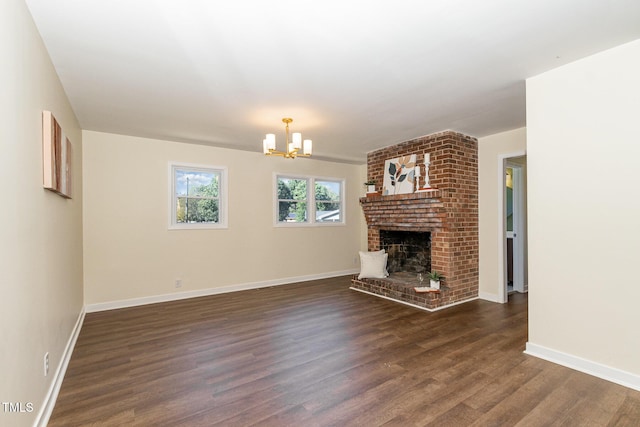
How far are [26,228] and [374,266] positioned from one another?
4235mm

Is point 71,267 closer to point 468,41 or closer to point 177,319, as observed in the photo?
point 177,319

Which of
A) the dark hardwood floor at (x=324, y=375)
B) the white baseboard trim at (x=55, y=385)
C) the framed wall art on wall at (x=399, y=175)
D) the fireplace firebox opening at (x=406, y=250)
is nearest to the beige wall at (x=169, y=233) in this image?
the dark hardwood floor at (x=324, y=375)

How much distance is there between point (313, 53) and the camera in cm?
220

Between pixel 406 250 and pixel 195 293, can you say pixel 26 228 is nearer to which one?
pixel 195 293

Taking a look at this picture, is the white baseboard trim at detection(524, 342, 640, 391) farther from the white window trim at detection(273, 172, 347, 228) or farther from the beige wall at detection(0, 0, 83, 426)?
the white window trim at detection(273, 172, 347, 228)

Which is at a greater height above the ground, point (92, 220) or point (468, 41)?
point (468, 41)

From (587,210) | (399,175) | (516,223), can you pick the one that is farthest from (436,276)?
(587,210)

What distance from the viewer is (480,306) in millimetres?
4098

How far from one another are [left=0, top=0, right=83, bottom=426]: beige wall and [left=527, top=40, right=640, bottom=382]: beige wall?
3.44m

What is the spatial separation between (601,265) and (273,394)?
100 inches

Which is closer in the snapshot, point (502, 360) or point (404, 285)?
point (502, 360)

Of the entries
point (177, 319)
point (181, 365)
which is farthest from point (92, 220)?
point (181, 365)

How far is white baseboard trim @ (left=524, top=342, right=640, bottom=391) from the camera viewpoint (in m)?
2.16

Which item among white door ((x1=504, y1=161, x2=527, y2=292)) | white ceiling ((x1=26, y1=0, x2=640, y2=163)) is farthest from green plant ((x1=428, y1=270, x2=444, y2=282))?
white ceiling ((x1=26, y1=0, x2=640, y2=163))
